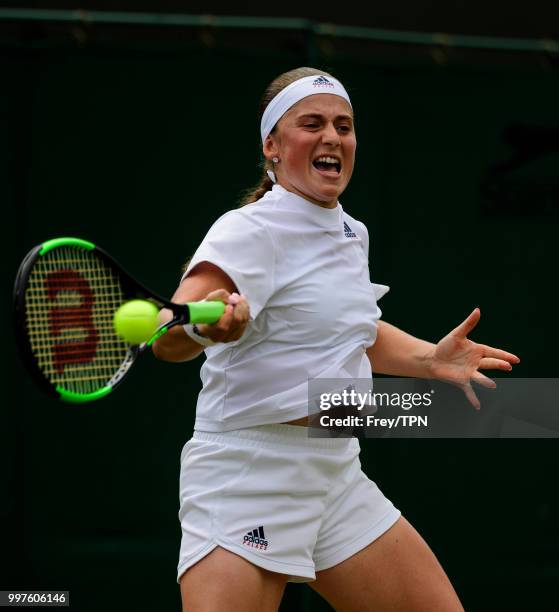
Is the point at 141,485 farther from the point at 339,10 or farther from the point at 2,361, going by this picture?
the point at 339,10

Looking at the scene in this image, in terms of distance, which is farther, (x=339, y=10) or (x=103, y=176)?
(x=339, y=10)

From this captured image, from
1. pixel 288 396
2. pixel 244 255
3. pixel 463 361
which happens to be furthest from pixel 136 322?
pixel 463 361

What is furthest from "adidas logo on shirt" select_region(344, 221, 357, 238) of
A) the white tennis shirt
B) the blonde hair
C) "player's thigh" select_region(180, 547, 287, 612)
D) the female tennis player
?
"player's thigh" select_region(180, 547, 287, 612)

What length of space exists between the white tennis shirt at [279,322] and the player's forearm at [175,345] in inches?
6.3

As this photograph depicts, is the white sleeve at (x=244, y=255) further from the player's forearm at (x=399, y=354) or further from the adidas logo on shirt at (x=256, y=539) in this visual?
the player's forearm at (x=399, y=354)

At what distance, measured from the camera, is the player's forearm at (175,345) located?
9.03ft

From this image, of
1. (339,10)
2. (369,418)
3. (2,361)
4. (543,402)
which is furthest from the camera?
(339,10)

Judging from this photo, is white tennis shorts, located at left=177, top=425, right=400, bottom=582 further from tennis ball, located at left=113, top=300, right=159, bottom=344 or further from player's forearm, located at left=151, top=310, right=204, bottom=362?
tennis ball, located at left=113, top=300, right=159, bottom=344

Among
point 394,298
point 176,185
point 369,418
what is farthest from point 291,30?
point 369,418

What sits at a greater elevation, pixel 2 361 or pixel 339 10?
pixel 339 10

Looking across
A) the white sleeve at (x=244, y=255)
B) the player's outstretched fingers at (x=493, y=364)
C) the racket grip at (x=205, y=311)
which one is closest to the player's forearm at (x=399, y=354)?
the player's outstretched fingers at (x=493, y=364)

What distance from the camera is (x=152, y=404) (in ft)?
14.8

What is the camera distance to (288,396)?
2.93 m

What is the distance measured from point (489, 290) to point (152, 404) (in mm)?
1368
